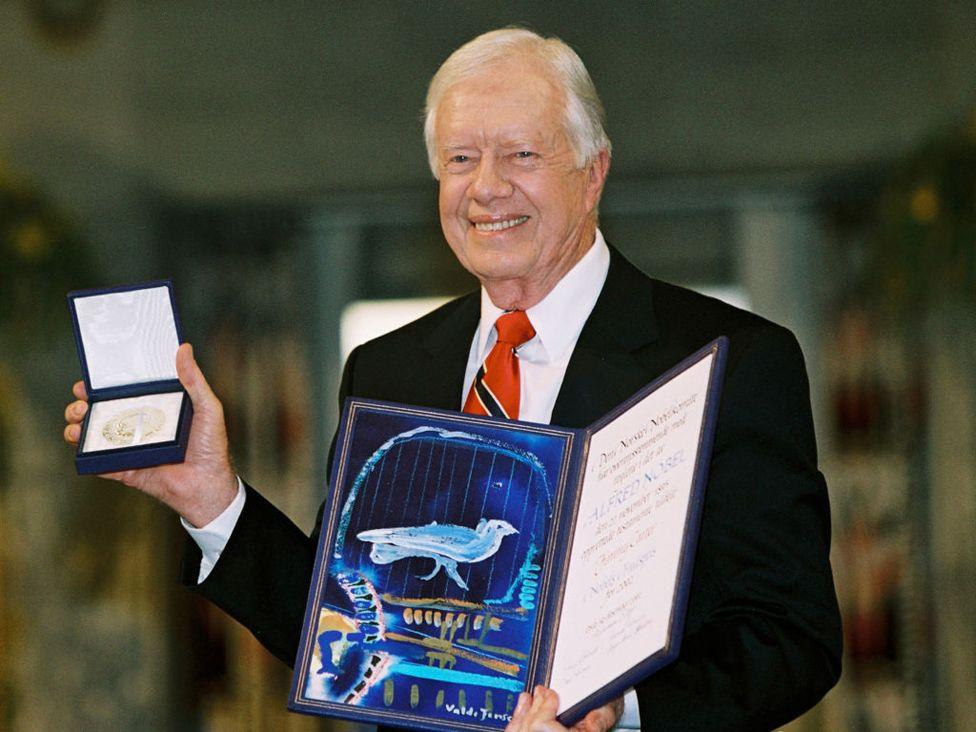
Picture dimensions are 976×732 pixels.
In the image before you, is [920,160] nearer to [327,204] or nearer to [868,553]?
[868,553]

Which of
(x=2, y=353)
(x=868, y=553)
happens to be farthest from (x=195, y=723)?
(x=868, y=553)

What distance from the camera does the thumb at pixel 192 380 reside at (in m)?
1.94

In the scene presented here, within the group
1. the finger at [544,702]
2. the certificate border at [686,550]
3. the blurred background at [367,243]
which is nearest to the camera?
the certificate border at [686,550]

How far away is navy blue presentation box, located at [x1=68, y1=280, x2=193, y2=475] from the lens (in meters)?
1.95

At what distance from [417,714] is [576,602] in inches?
8.7

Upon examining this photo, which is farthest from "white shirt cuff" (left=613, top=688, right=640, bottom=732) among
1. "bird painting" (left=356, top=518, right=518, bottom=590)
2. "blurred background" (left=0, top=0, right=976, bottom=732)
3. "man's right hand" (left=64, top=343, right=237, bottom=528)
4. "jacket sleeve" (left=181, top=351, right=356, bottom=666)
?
"blurred background" (left=0, top=0, right=976, bottom=732)

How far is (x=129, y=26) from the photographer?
4906 millimetres

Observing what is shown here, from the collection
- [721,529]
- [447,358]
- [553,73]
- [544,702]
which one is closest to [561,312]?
[447,358]

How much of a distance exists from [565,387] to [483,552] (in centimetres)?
33

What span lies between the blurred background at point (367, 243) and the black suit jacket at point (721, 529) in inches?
104

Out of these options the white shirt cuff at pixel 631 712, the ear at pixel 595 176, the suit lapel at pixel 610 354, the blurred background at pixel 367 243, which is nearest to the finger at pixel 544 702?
the white shirt cuff at pixel 631 712

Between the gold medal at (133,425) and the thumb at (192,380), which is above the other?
the thumb at (192,380)

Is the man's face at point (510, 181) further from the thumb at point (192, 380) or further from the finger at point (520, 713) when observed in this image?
the finger at point (520, 713)

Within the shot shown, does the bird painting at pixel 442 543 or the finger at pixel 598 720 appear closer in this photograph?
the finger at pixel 598 720
